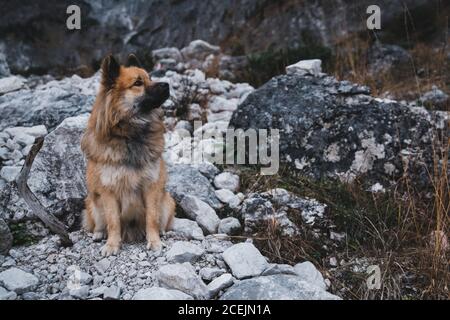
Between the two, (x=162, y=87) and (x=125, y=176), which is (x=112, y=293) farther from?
(x=162, y=87)

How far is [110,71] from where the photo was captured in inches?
129

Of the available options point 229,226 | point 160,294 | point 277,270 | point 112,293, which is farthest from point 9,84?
point 277,270

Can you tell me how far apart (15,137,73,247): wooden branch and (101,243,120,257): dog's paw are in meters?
0.31

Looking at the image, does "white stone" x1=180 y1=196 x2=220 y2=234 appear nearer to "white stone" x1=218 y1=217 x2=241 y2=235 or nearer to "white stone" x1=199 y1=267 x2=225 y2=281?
"white stone" x1=218 y1=217 x2=241 y2=235

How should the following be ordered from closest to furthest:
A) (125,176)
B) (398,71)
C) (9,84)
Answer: (125,176), (9,84), (398,71)

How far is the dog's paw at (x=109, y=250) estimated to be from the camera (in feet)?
10.6

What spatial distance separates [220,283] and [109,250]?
972 millimetres

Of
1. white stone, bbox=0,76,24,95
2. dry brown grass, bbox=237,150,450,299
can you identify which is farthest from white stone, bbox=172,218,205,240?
white stone, bbox=0,76,24,95

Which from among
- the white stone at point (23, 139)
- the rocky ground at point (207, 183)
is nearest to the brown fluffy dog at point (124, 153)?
the rocky ground at point (207, 183)

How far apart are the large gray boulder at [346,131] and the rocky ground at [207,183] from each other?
0.03 feet

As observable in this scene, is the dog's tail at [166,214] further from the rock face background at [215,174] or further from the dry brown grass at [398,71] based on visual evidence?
the dry brown grass at [398,71]

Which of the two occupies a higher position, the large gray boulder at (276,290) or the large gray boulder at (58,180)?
the large gray boulder at (58,180)

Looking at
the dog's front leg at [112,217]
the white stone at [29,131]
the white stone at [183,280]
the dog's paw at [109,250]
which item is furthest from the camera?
the white stone at [29,131]
